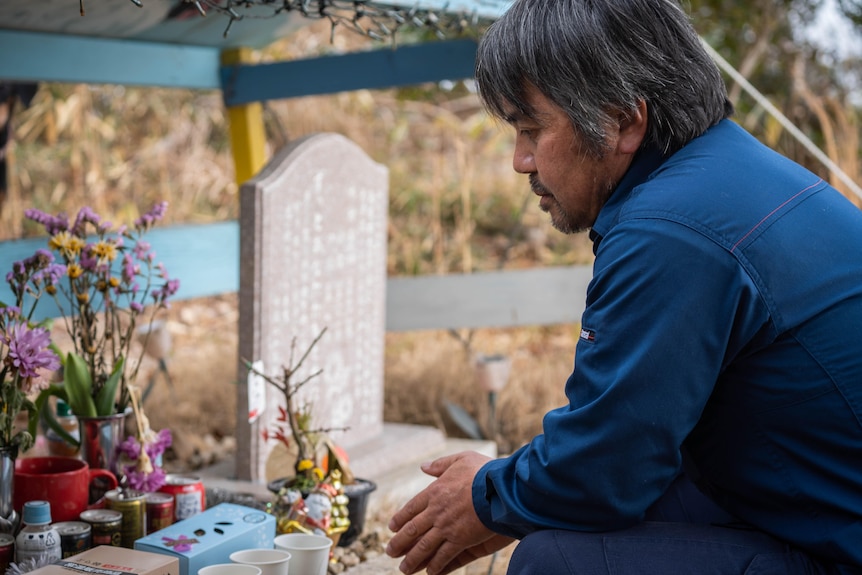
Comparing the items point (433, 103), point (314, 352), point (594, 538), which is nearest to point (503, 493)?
point (594, 538)

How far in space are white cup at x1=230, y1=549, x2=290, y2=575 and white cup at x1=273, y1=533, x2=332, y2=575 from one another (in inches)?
2.9

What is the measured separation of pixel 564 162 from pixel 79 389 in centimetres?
145

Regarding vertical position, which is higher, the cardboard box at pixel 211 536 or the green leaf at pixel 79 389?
the green leaf at pixel 79 389

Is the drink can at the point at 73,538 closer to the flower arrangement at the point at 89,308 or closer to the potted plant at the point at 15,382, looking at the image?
the potted plant at the point at 15,382

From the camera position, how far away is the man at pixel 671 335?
145cm

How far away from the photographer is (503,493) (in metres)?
1.57

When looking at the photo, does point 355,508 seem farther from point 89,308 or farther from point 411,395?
point 411,395

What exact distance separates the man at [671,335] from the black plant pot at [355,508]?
1.10m

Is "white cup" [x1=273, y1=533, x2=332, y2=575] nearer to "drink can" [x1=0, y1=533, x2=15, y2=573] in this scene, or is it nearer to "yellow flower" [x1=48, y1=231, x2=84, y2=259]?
"drink can" [x1=0, y1=533, x2=15, y2=573]

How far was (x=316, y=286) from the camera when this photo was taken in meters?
3.44

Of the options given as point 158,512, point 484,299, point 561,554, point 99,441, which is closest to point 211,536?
point 158,512

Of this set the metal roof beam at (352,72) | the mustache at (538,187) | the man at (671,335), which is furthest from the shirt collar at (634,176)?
the metal roof beam at (352,72)

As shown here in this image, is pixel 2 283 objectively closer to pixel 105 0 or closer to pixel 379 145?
pixel 105 0

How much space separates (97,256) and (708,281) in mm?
1652
